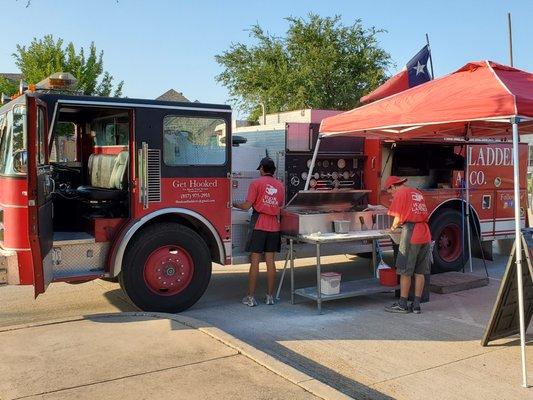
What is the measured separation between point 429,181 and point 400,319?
3.55 m

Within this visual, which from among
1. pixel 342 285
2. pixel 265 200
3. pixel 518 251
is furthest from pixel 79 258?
pixel 518 251

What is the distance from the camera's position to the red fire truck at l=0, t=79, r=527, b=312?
566 cm

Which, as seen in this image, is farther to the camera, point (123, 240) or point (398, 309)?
point (398, 309)

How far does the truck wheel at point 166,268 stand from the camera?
21.6ft

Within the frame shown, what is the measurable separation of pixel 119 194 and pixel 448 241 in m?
5.53

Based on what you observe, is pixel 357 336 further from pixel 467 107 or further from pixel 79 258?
pixel 79 258

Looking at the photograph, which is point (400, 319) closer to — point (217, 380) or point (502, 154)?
point (217, 380)

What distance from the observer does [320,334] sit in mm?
6121

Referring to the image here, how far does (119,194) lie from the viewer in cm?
696

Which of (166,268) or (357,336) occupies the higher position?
(166,268)

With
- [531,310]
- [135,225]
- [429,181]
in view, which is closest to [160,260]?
[135,225]

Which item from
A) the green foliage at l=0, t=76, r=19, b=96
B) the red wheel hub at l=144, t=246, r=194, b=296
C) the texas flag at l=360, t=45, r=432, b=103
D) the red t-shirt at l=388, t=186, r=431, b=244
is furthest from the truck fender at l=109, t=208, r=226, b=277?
the green foliage at l=0, t=76, r=19, b=96

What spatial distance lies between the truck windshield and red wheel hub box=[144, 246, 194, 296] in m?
1.75

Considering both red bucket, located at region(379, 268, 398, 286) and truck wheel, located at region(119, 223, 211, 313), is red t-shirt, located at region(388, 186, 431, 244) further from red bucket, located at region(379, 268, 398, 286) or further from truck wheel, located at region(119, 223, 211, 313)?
truck wheel, located at region(119, 223, 211, 313)
